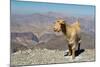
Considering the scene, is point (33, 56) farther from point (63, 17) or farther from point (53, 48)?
point (63, 17)

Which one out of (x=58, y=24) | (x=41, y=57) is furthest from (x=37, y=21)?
(x=41, y=57)

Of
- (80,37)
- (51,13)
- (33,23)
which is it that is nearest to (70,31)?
(80,37)

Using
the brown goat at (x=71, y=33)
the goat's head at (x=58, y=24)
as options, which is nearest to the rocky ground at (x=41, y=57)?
the brown goat at (x=71, y=33)

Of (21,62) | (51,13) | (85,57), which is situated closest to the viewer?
(21,62)

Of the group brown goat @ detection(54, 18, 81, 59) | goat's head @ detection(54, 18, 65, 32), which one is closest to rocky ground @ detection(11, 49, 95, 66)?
brown goat @ detection(54, 18, 81, 59)

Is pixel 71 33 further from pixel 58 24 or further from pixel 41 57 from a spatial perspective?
pixel 41 57

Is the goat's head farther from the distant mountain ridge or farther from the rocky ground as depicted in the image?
the rocky ground
